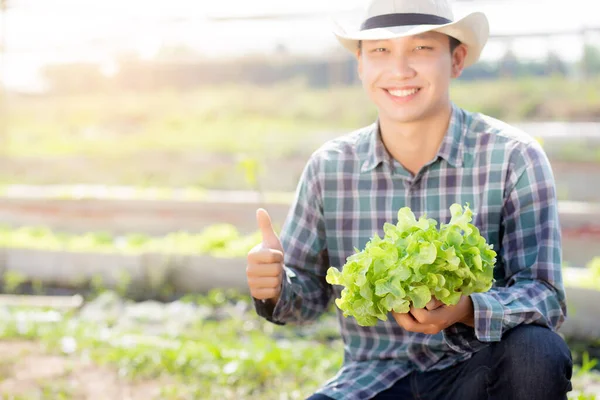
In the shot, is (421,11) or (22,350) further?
(22,350)

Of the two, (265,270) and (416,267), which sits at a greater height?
(416,267)

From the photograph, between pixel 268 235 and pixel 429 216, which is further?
pixel 429 216

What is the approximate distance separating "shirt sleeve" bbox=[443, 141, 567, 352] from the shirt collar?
20 cm

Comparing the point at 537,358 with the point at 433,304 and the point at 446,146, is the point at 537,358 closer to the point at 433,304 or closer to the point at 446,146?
the point at 433,304

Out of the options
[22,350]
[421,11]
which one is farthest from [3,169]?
[421,11]

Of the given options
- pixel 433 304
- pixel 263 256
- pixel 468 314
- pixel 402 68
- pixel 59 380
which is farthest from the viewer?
pixel 59 380

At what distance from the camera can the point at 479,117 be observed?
269cm

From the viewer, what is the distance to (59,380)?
399cm

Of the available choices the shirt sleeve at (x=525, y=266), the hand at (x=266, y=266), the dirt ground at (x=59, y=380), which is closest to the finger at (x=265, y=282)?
the hand at (x=266, y=266)

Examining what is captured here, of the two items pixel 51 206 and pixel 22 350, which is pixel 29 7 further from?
pixel 22 350

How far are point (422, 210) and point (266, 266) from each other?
0.58m

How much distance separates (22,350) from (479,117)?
2.99 m

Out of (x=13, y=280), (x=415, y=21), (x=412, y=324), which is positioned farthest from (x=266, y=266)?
(x=13, y=280)

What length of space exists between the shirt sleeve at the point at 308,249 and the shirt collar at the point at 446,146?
195 millimetres
